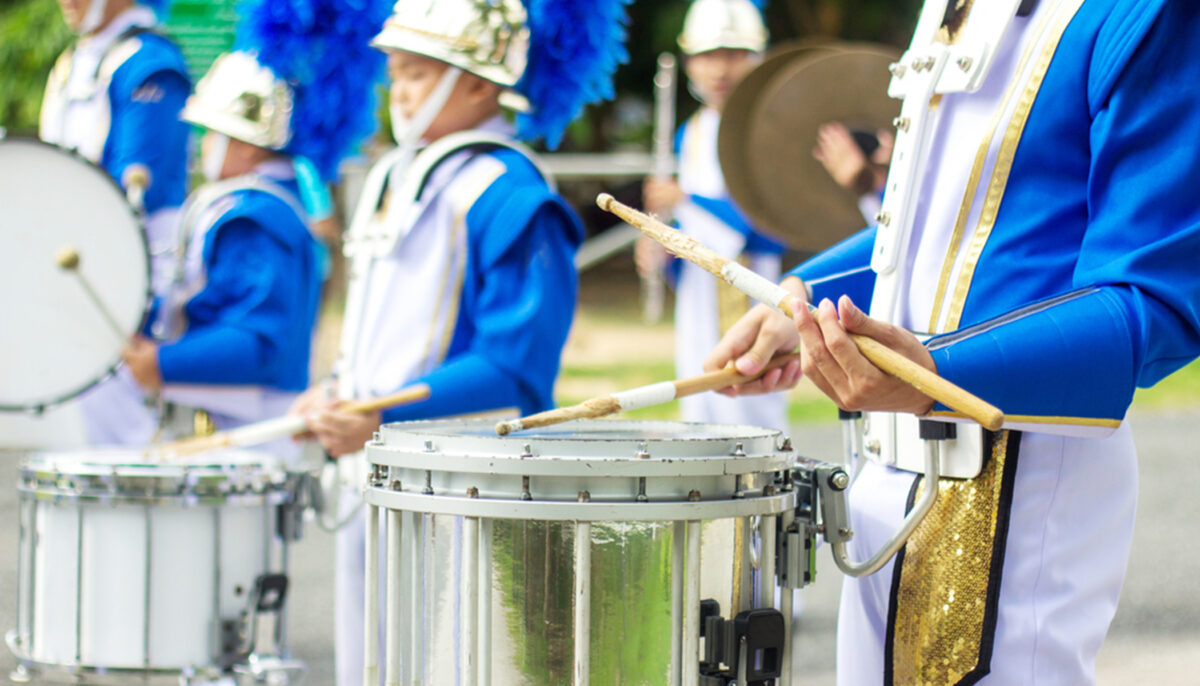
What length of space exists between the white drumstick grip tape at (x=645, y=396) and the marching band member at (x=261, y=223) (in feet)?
7.49

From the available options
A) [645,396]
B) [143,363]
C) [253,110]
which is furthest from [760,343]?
[253,110]

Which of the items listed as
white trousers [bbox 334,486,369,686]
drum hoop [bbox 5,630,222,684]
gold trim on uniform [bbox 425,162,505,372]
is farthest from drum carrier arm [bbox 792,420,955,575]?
drum hoop [bbox 5,630,222,684]

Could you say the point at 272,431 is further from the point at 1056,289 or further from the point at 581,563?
the point at 1056,289

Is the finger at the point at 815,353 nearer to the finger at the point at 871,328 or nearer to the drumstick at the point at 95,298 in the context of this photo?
the finger at the point at 871,328

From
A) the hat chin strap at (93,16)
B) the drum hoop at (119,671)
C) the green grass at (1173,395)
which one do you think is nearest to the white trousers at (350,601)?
the drum hoop at (119,671)

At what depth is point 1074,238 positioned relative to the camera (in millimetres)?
1781

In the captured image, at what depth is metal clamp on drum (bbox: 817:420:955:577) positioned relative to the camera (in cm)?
179

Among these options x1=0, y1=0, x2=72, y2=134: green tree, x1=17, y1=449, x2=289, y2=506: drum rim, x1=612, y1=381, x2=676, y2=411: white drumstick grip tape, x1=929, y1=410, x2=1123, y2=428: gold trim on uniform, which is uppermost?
x1=0, y1=0, x2=72, y2=134: green tree

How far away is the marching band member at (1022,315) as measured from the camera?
64.4 inches

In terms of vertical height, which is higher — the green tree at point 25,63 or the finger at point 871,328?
the green tree at point 25,63

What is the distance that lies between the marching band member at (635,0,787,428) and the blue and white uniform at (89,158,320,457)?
2.09 meters

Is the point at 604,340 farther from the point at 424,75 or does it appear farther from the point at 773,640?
the point at 773,640

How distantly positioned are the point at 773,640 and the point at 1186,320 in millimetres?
629

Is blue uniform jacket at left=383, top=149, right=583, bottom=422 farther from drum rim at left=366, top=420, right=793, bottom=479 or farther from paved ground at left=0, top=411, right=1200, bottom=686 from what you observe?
paved ground at left=0, top=411, right=1200, bottom=686
